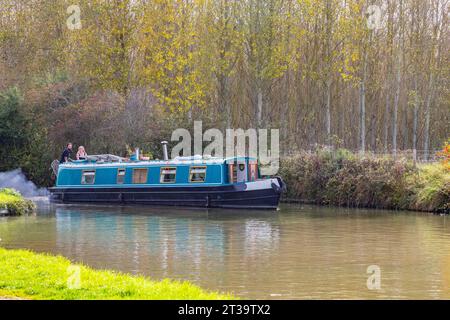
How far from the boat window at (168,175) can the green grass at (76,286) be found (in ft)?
58.2

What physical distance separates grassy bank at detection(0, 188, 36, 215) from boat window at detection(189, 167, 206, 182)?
20.3ft

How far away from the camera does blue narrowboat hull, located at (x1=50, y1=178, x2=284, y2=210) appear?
95.0 ft

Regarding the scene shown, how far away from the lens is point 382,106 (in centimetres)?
4634

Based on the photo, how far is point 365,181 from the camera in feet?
98.8

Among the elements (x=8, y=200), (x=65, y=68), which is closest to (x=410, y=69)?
(x=65, y=68)

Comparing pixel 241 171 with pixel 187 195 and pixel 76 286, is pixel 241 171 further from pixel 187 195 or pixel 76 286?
pixel 76 286

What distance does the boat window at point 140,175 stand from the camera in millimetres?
31250

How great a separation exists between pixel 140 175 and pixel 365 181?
8783 mm

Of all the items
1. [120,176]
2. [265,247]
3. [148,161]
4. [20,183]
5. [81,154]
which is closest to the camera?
[265,247]

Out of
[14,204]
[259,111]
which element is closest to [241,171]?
[14,204]

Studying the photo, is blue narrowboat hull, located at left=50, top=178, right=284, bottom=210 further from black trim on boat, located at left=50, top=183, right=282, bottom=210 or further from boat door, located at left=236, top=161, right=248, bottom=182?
boat door, located at left=236, top=161, right=248, bottom=182

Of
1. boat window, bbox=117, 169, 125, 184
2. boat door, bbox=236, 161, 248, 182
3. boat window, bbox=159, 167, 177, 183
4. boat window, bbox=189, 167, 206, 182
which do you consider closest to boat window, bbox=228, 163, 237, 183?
boat door, bbox=236, 161, 248, 182

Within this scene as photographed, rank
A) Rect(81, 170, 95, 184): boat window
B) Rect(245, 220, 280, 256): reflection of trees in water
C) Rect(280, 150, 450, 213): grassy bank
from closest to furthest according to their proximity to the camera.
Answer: Rect(245, 220, 280, 256): reflection of trees in water, Rect(280, 150, 450, 213): grassy bank, Rect(81, 170, 95, 184): boat window

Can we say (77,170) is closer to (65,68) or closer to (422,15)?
(65,68)
